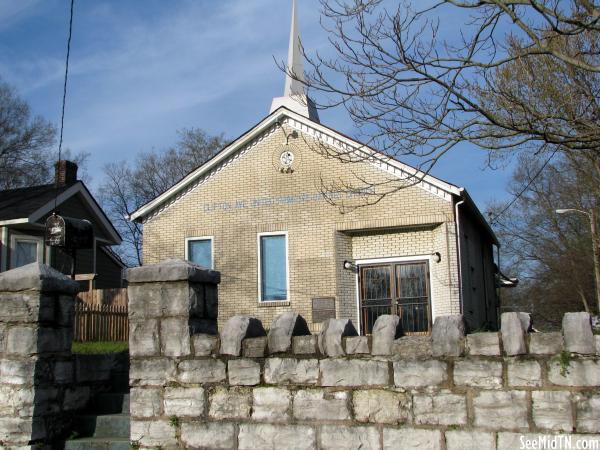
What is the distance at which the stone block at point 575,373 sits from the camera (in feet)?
15.6

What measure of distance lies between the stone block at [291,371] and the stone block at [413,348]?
2.28 ft

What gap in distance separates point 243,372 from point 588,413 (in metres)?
2.73

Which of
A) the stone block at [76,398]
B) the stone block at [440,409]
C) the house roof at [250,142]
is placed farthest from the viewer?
the house roof at [250,142]

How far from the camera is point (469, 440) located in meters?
5.05

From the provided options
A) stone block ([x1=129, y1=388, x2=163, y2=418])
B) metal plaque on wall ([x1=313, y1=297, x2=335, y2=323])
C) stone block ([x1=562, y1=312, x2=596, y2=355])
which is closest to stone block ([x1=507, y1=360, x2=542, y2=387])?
stone block ([x1=562, y1=312, x2=596, y2=355])

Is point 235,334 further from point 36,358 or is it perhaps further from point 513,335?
point 513,335

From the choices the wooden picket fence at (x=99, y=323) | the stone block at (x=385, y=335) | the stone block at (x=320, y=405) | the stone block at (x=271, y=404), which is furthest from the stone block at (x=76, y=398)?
the wooden picket fence at (x=99, y=323)

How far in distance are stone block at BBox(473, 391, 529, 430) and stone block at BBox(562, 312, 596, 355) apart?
494mm

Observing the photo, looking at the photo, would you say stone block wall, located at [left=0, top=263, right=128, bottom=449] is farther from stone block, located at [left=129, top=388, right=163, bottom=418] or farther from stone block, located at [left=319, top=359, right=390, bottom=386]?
stone block, located at [left=319, top=359, right=390, bottom=386]

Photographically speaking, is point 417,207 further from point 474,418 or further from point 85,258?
point 85,258

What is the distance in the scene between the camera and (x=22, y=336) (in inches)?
262

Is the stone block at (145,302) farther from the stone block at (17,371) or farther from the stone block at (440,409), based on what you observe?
the stone block at (440,409)

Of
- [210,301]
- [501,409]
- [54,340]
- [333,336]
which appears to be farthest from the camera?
[54,340]

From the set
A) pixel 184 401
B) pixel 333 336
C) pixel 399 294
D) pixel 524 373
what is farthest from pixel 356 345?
pixel 399 294
